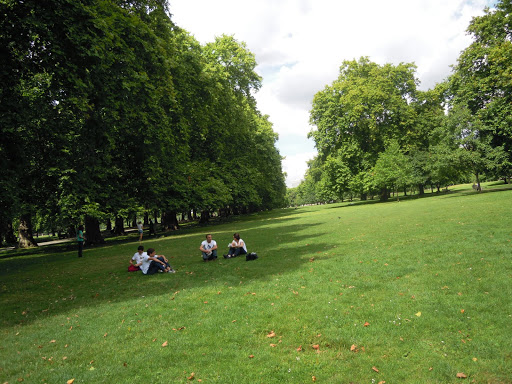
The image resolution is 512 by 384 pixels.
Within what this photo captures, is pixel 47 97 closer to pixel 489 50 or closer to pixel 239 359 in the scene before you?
pixel 239 359

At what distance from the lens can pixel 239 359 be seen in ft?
16.2

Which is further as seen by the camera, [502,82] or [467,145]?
[467,145]

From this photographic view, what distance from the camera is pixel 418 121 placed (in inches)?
1933

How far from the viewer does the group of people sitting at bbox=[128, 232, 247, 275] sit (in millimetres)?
11992

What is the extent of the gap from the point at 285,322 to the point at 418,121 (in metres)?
52.5

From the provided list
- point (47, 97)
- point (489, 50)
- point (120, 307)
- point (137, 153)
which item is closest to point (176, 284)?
point (120, 307)

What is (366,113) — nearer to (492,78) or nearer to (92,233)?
(492,78)

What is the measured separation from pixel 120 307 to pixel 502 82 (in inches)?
1640

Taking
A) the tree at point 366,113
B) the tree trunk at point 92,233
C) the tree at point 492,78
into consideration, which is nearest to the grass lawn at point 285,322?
the tree trunk at point 92,233

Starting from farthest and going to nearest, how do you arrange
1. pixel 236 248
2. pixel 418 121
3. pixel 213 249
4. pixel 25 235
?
pixel 418 121, pixel 25 235, pixel 236 248, pixel 213 249

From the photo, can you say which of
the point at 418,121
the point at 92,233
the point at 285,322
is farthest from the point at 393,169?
the point at 285,322

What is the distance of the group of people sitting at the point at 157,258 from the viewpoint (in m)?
12.0

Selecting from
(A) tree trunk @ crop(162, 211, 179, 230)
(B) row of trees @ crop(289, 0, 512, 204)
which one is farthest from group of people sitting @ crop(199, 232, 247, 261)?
(B) row of trees @ crop(289, 0, 512, 204)

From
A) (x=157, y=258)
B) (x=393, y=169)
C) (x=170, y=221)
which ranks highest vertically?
(x=393, y=169)
